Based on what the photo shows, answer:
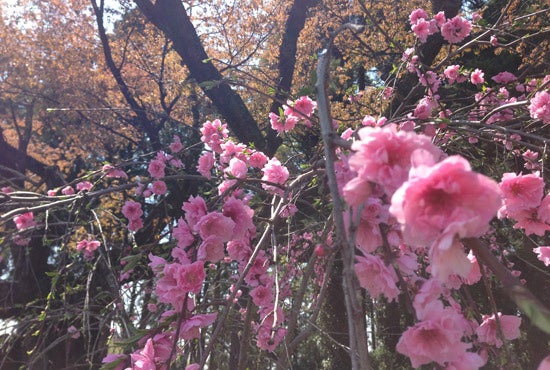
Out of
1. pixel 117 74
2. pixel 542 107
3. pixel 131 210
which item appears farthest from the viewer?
pixel 117 74

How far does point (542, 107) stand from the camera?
2182mm

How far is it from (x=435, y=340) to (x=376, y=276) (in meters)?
0.16

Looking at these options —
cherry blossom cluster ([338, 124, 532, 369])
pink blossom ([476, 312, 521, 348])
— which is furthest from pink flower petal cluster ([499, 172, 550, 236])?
cherry blossom cluster ([338, 124, 532, 369])

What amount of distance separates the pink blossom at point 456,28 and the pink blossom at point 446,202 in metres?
3.29

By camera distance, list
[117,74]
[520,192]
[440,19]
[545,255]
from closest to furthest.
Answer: [520,192] → [545,255] → [440,19] → [117,74]

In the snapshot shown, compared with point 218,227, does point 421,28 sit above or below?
above

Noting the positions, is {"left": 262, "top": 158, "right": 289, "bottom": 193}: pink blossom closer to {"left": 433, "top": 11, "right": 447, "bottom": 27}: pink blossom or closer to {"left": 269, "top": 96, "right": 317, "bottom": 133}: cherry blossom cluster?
{"left": 269, "top": 96, "right": 317, "bottom": 133}: cherry blossom cluster

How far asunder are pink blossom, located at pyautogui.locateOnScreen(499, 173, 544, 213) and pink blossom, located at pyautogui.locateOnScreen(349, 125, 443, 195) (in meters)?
0.72

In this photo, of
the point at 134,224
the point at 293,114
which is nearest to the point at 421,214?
the point at 293,114

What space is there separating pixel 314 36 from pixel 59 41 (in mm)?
4763

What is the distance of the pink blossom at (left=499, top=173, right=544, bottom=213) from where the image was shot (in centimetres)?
126

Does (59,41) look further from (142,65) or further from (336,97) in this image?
(336,97)

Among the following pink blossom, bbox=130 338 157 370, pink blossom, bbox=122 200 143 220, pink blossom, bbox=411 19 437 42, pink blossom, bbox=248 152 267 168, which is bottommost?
pink blossom, bbox=130 338 157 370

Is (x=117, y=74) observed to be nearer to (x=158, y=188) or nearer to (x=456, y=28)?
(x=158, y=188)
